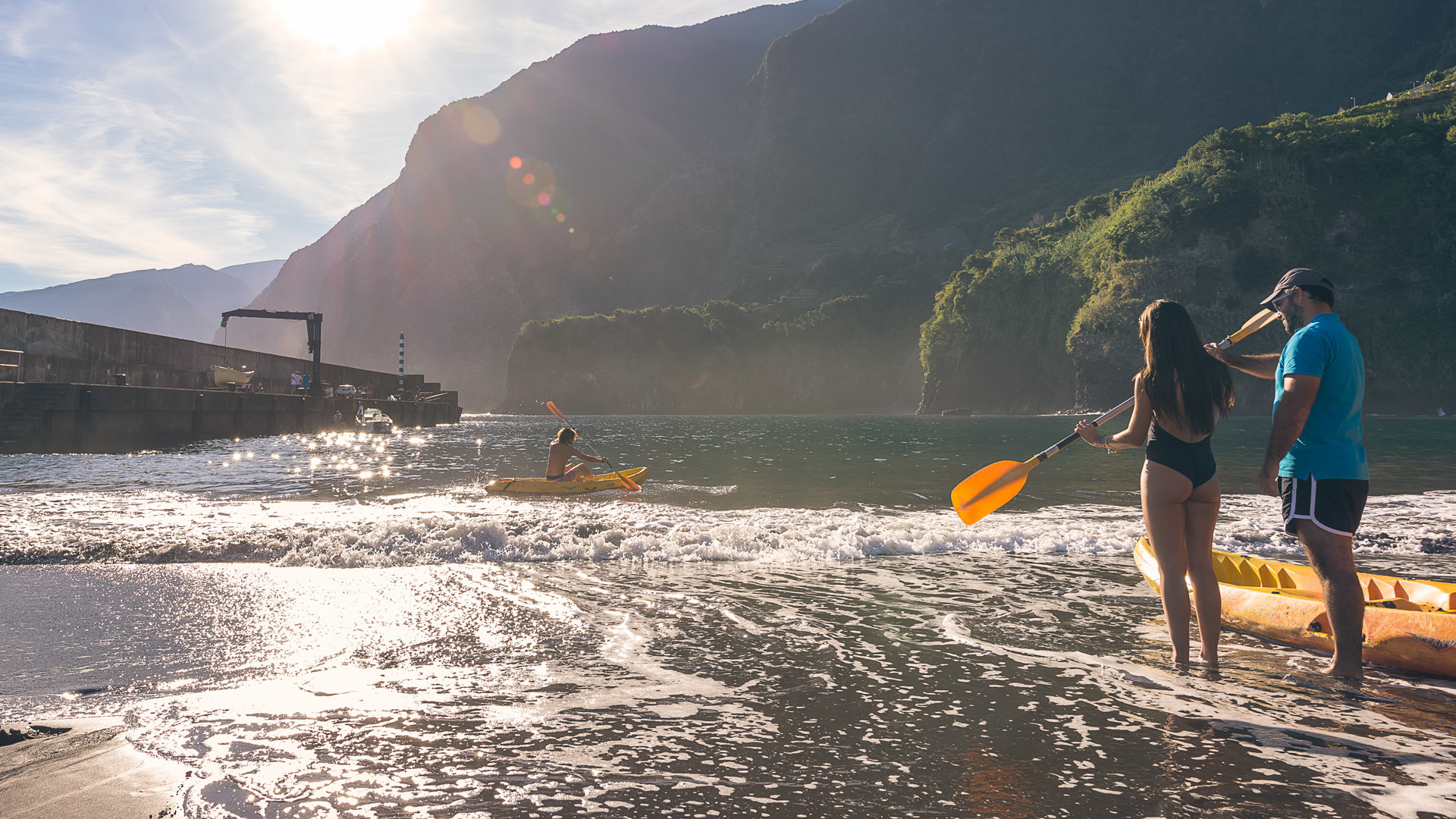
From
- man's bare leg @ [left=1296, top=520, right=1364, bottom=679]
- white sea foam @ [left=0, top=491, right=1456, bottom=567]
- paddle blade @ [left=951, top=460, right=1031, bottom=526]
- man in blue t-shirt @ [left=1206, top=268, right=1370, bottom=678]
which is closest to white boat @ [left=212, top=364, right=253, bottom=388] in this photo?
white sea foam @ [left=0, top=491, right=1456, bottom=567]

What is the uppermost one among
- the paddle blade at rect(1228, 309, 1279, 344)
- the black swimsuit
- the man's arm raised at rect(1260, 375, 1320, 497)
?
the paddle blade at rect(1228, 309, 1279, 344)

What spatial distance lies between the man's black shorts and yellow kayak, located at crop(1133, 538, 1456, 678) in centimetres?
88

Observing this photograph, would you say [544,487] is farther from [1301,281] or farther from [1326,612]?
[1301,281]

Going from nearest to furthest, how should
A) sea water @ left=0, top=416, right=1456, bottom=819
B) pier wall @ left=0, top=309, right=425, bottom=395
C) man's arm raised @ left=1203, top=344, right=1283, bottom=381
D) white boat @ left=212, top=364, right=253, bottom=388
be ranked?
1. sea water @ left=0, top=416, right=1456, bottom=819
2. man's arm raised @ left=1203, top=344, right=1283, bottom=381
3. pier wall @ left=0, top=309, right=425, bottom=395
4. white boat @ left=212, top=364, right=253, bottom=388

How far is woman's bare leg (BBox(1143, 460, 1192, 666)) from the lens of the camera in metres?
4.77

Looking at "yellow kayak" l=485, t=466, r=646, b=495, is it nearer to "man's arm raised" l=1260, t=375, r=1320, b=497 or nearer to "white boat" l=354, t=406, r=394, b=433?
"man's arm raised" l=1260, t=375, r=1320, b=497

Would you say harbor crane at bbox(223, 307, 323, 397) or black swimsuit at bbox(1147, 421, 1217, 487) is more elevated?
harbor crane at bbox(223, 307, 323, 397)

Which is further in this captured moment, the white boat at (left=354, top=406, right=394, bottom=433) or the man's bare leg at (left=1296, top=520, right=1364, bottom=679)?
the white boat at (left=354, top=406, right=394, bottom=433)

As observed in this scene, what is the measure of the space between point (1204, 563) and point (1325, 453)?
945 millimetres

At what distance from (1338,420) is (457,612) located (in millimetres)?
6500

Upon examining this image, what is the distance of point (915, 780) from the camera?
3.32 m

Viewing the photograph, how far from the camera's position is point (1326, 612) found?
5.27 m

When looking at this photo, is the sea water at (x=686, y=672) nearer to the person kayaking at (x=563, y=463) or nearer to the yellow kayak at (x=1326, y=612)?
the yellow kayak at (x=1326, y=612)

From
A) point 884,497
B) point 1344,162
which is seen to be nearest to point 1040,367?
point 1344,162
